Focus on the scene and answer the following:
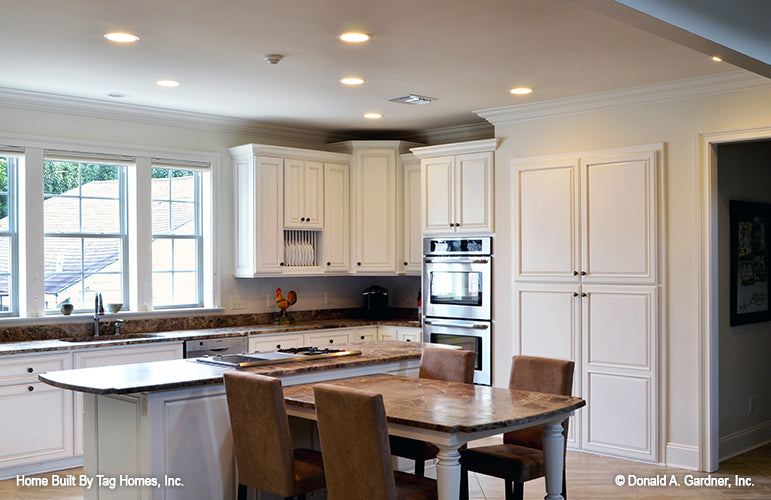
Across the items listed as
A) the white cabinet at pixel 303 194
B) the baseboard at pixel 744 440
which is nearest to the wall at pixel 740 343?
the baseboard at pixel 744 440

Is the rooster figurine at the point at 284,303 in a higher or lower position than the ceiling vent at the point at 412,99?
lower

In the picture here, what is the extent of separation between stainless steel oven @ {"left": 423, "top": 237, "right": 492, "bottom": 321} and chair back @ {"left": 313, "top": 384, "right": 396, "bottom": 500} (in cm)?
332

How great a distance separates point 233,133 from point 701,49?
4.44m

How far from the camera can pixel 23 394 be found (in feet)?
17.1

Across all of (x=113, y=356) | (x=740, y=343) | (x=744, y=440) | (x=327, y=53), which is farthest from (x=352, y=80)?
(x=744, y=440)

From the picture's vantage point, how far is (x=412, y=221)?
7230 millimetres

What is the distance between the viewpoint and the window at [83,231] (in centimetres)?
599

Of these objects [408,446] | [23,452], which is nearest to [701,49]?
[408,446]

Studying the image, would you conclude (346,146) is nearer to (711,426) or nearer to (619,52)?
(619,52)

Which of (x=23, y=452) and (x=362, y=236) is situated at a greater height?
(x=362, y=236)

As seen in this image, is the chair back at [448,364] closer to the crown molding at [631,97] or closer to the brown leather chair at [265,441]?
the brown leather chair at [265,441]

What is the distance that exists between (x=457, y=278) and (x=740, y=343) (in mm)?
2167

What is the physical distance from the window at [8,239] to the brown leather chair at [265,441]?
9.45ft

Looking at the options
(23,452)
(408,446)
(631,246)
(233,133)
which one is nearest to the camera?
(408,446)
